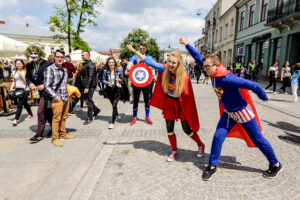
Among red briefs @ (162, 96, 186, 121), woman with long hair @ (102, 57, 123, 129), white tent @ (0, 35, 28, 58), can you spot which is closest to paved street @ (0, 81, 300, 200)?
red briefs @ (162, 96, 186, 121)

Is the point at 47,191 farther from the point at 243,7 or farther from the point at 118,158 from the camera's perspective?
the point at 243,7

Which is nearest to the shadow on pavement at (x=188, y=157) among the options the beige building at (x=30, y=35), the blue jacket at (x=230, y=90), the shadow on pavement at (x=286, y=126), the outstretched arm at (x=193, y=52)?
the blue jacket at (x=230, y=90)

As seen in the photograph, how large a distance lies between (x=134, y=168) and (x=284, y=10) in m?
19.1

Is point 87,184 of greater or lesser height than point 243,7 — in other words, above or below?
below

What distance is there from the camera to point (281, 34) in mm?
17156

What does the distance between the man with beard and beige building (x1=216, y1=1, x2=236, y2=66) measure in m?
27.9

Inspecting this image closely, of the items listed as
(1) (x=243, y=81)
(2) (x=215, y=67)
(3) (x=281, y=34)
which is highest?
(3) (x=281, y=34)

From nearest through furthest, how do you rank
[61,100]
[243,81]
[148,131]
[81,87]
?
[243,81] < [61,100] < [148,131] < [81,87]

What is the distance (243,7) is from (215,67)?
2700 cm

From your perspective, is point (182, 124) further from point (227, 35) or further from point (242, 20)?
point (227, 35)

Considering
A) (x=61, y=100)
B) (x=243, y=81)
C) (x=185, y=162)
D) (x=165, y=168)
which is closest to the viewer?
(x=243, y=81)

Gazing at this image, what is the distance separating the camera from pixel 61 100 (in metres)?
4.10

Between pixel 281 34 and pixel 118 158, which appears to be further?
pixel 281 34

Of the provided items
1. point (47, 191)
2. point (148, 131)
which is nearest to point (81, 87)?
point (148, 131)
